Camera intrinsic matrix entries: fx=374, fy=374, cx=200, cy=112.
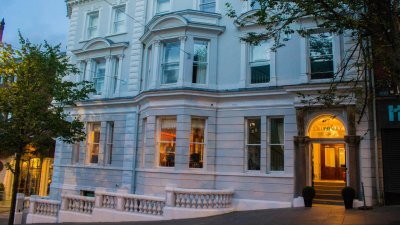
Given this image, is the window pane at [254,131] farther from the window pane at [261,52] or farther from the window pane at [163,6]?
the window pane at [163,6]

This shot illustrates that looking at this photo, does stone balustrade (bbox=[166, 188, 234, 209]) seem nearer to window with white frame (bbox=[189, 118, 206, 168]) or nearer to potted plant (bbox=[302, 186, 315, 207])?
window with white frame (bbox=[189, 118, 206, 168])

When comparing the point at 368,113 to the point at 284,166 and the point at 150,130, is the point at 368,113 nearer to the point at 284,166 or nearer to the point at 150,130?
the point at 284,166

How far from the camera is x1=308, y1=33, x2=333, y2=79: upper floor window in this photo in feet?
50.5

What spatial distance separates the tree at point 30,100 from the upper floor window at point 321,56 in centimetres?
1034

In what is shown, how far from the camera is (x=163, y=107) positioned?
17.0 m

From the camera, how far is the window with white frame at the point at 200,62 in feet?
57.1

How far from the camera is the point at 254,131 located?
16.5m

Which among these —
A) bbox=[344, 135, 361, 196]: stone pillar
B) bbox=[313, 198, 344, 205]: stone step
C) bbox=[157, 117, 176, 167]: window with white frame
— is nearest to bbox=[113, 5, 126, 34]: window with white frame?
bbox=[157, 117, 176, 167]: window with white frame

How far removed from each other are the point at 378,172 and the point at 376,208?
4.79ft

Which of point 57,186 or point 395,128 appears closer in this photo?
point 395,128

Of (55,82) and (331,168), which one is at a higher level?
(55,82)

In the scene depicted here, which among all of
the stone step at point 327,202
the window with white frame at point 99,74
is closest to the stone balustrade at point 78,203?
the window with white frame at point 99,74

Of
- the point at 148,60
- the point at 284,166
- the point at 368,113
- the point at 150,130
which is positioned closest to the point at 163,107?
the point at 150,130

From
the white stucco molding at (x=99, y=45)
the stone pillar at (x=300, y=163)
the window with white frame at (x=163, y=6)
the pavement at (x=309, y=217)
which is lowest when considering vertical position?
the pavement at (x=309, y=217)
